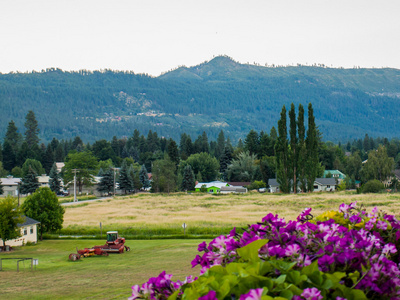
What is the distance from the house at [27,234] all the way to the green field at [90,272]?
1843 millimetres

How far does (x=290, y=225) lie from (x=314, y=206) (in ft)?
172

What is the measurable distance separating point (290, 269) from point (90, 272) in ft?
68.4

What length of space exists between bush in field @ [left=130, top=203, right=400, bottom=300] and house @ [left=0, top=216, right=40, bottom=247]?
33.2 meters

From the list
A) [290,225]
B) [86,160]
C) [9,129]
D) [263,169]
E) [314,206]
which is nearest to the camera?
[290,225]

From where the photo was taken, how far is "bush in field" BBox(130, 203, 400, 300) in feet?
11.1

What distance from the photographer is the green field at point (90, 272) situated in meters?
18.0

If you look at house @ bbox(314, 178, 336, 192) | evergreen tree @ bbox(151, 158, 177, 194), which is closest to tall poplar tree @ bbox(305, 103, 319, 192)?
house @ bbox(314, 178, 336, 192)

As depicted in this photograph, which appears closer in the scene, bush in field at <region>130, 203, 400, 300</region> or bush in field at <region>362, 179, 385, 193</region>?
bush in field at <region>130, 203, 400, 300</region>

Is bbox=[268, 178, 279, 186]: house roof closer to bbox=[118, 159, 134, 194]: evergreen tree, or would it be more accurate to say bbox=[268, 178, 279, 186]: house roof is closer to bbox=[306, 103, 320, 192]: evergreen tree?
bbox=[306, 103, 320, 192]: evergreen tree

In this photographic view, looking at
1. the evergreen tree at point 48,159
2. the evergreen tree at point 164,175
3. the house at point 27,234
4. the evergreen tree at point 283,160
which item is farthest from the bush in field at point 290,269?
the evergreen tree at point 48,159

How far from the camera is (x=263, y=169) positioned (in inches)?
4144

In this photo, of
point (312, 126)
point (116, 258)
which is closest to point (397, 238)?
point (116, 258)

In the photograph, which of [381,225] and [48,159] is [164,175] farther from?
[381,225]

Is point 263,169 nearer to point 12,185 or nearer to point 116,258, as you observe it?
point 12,185
